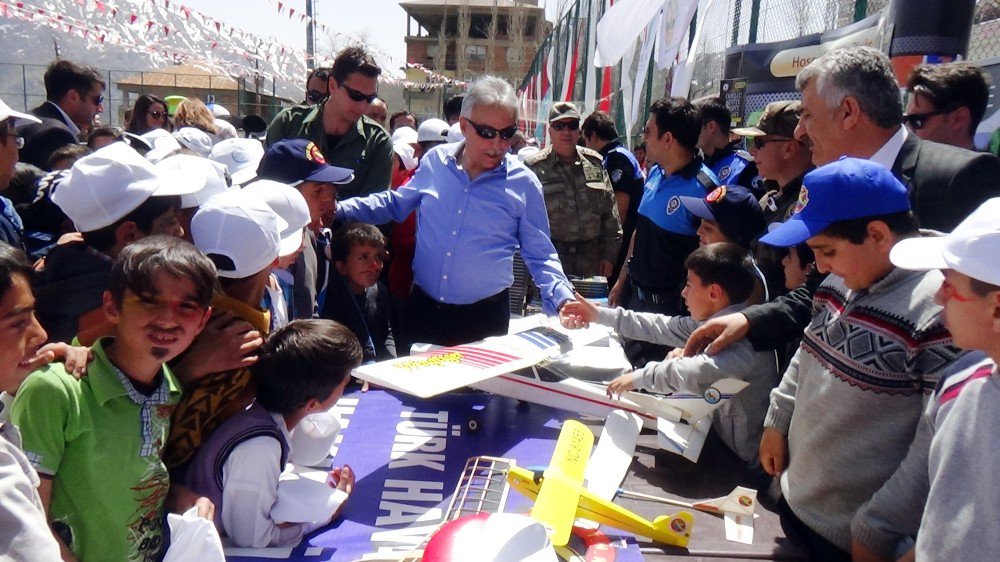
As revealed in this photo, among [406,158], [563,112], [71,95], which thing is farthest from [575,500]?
[71,95]

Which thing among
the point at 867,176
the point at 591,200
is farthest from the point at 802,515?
the point at 591,200

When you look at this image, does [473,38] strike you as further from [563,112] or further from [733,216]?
[733,216]

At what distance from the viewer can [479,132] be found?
112 inches

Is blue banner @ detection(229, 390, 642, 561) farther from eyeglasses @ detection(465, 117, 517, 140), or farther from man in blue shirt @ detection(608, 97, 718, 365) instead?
man in blue shirt @ detection(608, 97, 718, 365)

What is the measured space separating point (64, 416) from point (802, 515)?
5.31ft

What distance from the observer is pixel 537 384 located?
2.38m

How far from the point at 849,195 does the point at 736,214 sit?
54.1 inches

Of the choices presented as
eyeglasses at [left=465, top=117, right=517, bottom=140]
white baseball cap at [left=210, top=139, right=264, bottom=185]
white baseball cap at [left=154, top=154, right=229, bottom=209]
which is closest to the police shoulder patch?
eyeglasses at [left=465, top=117, right=517, bottom=140]

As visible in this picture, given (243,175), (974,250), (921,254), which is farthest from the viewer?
(243,175)

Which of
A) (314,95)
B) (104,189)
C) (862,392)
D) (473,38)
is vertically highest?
(473,38)

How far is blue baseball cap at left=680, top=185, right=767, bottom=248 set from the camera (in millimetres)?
3006

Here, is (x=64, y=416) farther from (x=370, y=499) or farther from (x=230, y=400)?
(x=370, y=499)

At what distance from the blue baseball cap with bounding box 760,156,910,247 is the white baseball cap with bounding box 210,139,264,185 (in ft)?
7.40

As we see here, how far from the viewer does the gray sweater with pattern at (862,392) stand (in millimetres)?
1574
